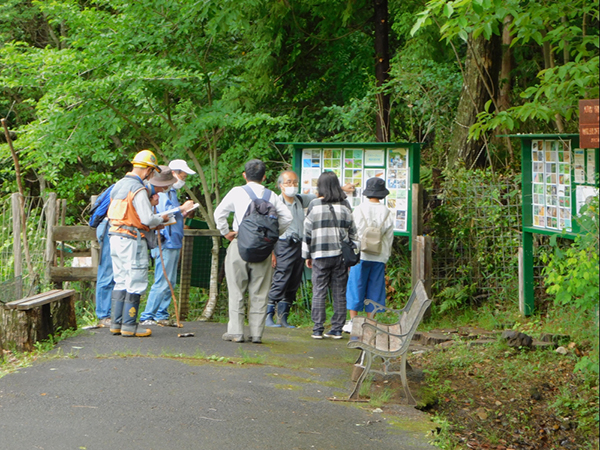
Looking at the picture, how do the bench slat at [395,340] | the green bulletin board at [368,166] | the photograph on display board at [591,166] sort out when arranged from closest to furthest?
the bench slat at [395,340], the photograph on display board at [591,166], the green bulletin board at [368,166]

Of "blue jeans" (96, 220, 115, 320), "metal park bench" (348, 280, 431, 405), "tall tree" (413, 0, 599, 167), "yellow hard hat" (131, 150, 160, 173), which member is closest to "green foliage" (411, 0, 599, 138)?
"tall tree" (413, 0, 599, 167)

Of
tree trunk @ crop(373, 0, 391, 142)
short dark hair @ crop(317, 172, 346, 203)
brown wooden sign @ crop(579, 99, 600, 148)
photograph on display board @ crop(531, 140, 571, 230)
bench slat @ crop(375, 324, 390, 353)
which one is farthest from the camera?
tree trunk @ crop(373, 0, 391, 142)

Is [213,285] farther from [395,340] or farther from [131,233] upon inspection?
[395,340]

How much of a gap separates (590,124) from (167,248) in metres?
5.39

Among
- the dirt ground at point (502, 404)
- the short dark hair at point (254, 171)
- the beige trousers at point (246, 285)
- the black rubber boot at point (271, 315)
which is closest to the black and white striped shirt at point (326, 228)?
the beige trousers at point (246, 285)

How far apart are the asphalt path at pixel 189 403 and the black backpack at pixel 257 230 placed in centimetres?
101

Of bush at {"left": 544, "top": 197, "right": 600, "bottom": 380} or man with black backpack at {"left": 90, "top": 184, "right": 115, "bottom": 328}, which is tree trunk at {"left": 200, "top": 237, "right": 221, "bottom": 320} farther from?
bush at {"left": 544, "top": 197, "right": 600, "bottom": 380}

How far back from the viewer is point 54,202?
1016cm

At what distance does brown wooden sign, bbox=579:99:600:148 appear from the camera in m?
4.68

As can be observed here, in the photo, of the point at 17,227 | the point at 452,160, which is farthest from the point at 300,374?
the point at 452,160

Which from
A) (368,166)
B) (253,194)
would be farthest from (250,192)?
(368,166)

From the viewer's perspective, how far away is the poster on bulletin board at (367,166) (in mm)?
10030

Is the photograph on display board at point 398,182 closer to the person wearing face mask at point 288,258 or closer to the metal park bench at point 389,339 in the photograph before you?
the person wearing face mask at point 288,258

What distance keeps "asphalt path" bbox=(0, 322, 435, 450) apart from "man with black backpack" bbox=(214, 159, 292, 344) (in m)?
0.45
